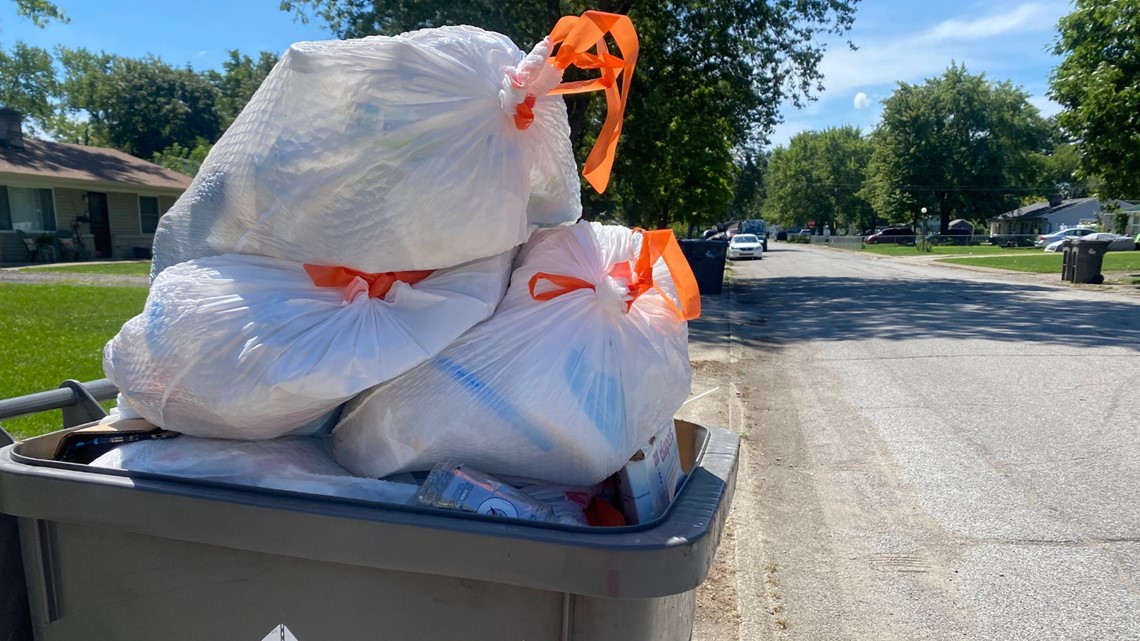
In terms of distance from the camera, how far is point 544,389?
1.73m

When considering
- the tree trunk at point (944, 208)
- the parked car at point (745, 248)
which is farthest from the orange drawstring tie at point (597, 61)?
the tree trunk at point (944, 208)

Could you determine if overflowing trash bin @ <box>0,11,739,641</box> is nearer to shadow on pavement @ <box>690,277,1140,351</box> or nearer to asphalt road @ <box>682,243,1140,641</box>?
asphalt road @ <box>682,243,1140,641</box>

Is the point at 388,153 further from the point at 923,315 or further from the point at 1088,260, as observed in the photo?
the point at 1088,260

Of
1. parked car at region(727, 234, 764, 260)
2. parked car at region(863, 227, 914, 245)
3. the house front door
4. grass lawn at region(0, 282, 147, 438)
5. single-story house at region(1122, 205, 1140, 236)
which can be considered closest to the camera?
grass lawn at region(0, 282, 147, 438)

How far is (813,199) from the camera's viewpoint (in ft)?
306

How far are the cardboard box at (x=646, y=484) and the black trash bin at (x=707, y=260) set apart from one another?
50.1 ft

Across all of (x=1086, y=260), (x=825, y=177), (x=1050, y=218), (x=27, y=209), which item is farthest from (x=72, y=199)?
(x=1050, y=218)

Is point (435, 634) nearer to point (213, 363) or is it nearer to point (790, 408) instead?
point (213, 363)

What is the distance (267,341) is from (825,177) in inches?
3765

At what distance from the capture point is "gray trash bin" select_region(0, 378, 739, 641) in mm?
1361

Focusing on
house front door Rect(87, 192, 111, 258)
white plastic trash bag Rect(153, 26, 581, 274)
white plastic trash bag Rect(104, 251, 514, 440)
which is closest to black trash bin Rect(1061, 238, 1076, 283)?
white plastic trash bag Rect(153, 26, 581, 274)

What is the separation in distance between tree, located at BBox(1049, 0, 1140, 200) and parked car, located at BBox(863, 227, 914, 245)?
47.8 metres

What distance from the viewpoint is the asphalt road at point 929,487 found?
3.60m

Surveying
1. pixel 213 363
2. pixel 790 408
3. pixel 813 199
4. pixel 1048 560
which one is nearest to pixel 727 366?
pixel 790 408
